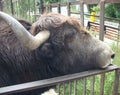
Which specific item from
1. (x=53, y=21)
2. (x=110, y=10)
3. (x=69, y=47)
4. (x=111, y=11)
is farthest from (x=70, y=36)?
(x=111, y=11)

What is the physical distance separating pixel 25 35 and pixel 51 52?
0.53 metres

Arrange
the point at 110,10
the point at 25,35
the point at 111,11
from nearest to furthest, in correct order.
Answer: the point at 25,35, the point at 110,10, the point at 111,11

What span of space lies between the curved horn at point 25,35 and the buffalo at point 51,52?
0.02 m

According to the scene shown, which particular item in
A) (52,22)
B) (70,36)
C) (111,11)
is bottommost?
(111,11)

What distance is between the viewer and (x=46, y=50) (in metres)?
3.19

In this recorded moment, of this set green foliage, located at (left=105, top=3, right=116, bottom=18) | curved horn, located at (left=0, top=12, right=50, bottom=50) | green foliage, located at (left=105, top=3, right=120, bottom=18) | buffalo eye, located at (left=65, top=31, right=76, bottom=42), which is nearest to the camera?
curved horn, located at (left=0, top=12, right=50, bottom=50)

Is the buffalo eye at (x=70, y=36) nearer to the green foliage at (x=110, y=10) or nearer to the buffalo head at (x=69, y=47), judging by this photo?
the buffalo head at (x=69, y=47)

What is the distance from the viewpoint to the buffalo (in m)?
3.24

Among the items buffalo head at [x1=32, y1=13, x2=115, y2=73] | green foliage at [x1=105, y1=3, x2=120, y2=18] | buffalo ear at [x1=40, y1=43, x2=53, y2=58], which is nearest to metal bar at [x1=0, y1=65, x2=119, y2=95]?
buffalo head at [x1=32, y1=13, x2=115, y2=73]

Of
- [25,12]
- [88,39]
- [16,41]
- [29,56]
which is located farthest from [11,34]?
[25,12]

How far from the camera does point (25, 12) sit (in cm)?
1121

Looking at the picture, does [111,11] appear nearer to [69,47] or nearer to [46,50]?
[69,47]

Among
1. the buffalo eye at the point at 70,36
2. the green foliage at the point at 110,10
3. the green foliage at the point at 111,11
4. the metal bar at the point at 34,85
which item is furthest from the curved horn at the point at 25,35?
the green foliage at the point at 110,10

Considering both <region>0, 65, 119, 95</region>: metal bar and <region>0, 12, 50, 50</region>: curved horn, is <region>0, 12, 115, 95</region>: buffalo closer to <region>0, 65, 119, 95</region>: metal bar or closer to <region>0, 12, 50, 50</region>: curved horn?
<region>0, 12, 50, 50</region>: curved horn
